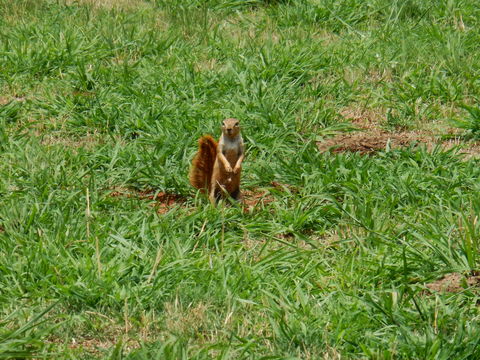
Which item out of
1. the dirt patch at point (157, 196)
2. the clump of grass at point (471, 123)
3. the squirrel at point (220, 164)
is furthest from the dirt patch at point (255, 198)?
the clump of grass at point (471, 123)

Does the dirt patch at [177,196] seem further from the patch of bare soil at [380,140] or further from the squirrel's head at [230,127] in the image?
the patch of bare soil at [380,140]

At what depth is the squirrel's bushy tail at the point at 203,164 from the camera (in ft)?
20.3

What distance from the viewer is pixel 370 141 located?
281 inches

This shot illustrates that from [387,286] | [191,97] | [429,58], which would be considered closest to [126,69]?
[191,97]

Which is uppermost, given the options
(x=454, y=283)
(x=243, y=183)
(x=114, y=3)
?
(x=454, y=283)

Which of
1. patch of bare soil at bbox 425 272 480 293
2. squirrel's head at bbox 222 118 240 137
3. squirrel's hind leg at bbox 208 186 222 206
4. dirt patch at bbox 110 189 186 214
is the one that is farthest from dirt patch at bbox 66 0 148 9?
patch of bare soil at bbox 425 272 480 293

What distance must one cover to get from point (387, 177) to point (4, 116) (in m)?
3.01

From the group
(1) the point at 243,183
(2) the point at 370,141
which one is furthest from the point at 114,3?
(1) the point at 243,183

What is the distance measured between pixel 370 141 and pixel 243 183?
1.22 metres

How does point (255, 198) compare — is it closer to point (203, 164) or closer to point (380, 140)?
point (203, 164)

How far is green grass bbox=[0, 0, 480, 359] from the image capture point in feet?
14.8

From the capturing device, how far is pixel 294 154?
6.76 metres

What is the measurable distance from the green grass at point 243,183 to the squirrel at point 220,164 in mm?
127

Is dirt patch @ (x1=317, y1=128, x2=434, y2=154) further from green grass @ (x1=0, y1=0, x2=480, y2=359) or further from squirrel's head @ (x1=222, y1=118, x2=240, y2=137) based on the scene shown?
squirrel's head @ (x1=222, y1=118, x2=240, y2=137)
